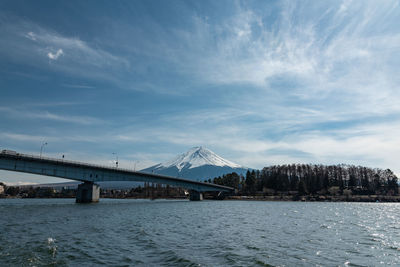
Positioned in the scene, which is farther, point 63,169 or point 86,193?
point 86,193

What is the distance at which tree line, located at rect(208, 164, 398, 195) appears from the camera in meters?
175

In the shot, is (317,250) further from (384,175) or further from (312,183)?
(384,175)

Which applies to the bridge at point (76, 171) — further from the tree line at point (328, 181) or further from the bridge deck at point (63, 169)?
the tree line at point (328, 181)

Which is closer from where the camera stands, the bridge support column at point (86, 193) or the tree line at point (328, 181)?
the bridge support column at point (86, 193)

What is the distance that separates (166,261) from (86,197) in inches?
3403

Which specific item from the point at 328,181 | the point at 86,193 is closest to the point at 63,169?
the point at 86,193

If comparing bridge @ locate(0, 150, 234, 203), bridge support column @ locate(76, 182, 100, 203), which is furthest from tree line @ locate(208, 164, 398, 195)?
bridge support column @ locate(76, 182, 100, 203)

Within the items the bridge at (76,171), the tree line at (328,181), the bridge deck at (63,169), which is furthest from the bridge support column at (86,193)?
the tree line at (328,181)

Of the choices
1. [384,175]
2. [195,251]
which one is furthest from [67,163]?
[384,175]

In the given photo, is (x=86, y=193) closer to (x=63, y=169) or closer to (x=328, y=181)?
(x=63, y=169)

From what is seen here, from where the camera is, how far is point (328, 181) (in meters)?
178

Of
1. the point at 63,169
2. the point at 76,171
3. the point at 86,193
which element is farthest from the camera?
the point at 86,193

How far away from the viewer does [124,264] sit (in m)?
15.7

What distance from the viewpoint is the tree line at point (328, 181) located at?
6883 inches
